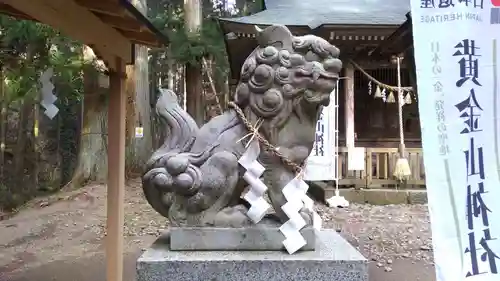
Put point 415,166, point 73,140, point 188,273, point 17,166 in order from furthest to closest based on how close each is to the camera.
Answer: point 73,140 < point 17,166 < point 415,166 < point 188,273

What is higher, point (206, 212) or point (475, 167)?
point (475, 167)

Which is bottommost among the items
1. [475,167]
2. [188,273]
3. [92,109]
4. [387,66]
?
[188,273]

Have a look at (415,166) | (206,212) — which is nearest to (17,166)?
(415,166)

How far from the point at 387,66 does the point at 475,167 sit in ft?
26.2

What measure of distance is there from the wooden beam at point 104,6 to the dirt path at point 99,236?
3.21 meters

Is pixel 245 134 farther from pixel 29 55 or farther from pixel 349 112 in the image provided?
pixel 349 112

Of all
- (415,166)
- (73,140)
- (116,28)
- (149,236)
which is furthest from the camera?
(73,140)

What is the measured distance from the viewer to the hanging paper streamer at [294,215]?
236 centimetres

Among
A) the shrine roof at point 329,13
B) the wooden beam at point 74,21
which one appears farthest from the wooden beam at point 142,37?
the shrine roof at point 329,13

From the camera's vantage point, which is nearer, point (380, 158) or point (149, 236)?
point (149, 236)

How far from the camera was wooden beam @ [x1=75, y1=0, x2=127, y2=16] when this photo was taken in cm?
308

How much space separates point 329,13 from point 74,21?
7112 mm

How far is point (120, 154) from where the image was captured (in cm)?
412

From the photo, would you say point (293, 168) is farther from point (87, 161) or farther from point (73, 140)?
point (73, 140)
